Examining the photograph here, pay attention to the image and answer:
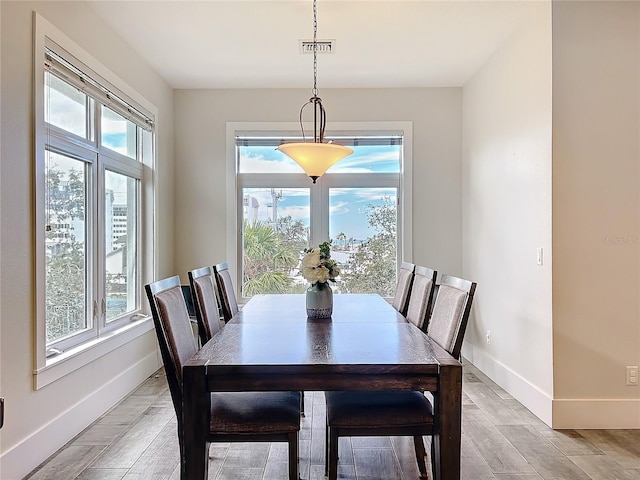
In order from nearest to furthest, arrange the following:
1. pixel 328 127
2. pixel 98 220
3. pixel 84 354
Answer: pixel 84 354
pixel 98 220
pixel 328 127

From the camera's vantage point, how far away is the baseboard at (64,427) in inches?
81.0

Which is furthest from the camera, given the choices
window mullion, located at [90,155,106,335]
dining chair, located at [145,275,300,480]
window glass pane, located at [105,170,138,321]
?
window glass pane, located at [105,170,138,321]

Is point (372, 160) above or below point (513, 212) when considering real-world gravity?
above

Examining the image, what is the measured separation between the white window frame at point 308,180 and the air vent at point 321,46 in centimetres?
94

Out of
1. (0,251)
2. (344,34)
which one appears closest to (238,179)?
(344,34)

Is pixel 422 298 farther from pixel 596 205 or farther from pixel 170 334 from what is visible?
pixel 170 334

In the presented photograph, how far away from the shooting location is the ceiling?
9.24 ft

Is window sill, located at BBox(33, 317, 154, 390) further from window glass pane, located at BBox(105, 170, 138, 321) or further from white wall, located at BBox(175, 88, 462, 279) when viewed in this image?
white wall, located at BBox(175, 88, 462, 279)

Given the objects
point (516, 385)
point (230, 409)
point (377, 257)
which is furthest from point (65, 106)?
point (516, 385)

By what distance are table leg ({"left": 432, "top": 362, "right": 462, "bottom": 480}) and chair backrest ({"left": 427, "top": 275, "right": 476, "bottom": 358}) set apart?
0.91 ft

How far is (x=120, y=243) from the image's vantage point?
134 inches

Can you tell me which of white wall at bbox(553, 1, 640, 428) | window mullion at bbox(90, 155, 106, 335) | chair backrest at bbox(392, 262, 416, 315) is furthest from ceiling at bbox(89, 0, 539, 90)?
chair backrest at bbox(392, 262, 416, 315)

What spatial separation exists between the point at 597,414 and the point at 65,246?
11.5 feet

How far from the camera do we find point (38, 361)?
2236 millimetres
